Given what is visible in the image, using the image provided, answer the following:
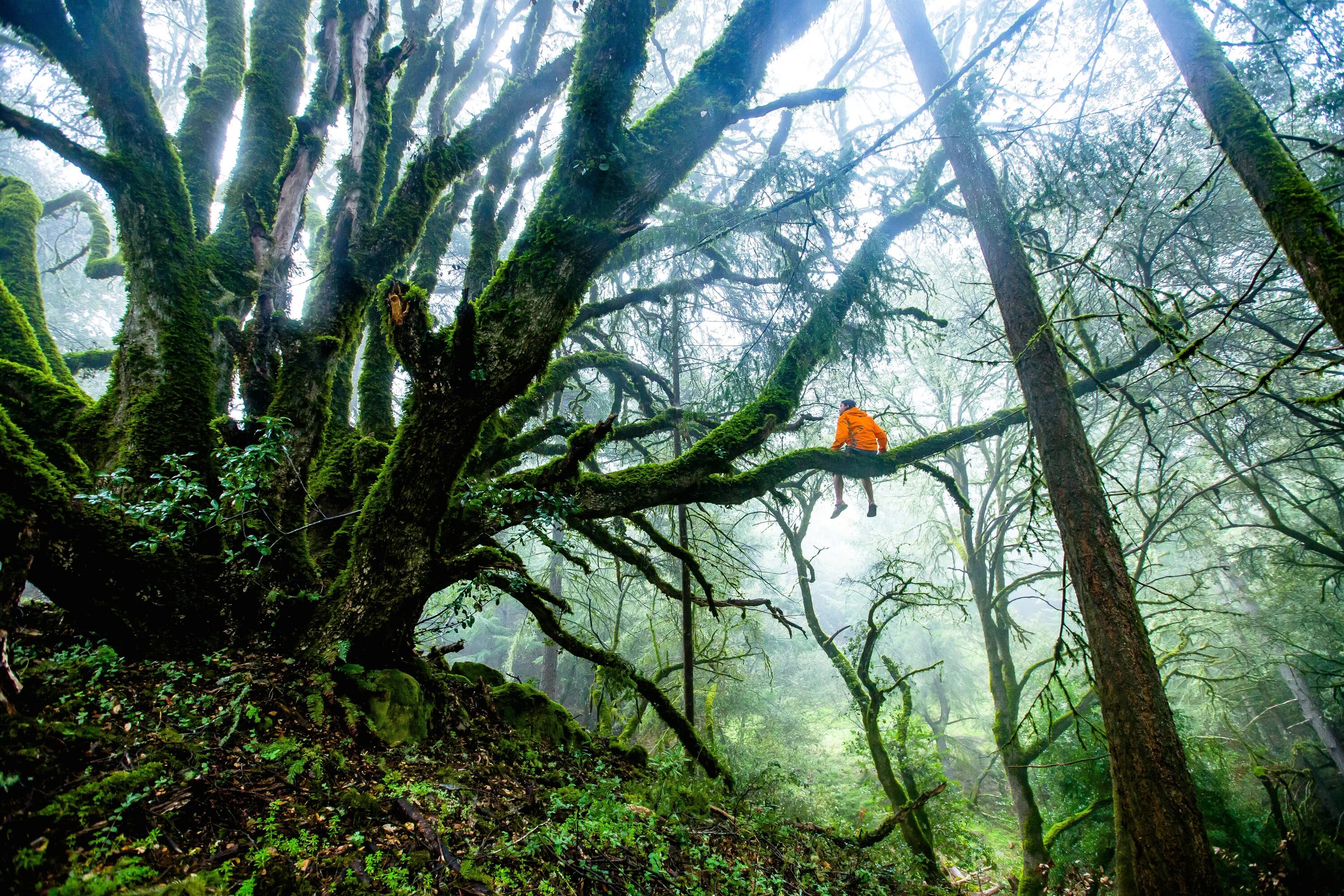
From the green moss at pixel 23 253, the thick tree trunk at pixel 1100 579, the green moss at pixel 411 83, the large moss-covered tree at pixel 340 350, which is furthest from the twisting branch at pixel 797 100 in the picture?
the green moss at pixel 23 253

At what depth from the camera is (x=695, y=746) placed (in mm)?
4559

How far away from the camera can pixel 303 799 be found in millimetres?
2041

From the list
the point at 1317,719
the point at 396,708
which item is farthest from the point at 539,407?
the point at 1317,719

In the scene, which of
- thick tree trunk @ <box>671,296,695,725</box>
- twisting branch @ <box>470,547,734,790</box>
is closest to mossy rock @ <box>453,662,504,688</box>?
twisting branch @ <box>470,547,734,790</box>

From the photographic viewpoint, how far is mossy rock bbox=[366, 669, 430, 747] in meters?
2.93

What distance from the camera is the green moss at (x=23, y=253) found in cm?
443

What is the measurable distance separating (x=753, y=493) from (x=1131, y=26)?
804 centimetres

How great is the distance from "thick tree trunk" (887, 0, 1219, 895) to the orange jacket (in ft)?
4.91

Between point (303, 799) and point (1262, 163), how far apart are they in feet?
17.0

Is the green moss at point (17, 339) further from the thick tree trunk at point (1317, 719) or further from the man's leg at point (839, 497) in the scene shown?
the thick tree trunk at point (1317, 719)

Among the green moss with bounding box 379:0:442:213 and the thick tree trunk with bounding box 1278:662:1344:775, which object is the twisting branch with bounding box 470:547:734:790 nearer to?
the green moss with bounding box 379:0:442:213

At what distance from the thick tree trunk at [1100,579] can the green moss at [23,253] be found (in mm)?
7080

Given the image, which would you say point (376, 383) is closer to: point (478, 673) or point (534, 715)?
point (478, 673)

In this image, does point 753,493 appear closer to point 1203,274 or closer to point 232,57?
point 1203,274
